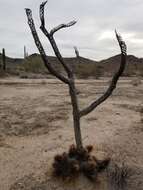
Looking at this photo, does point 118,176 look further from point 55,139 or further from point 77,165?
point 55,139

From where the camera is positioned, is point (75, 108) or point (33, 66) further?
point (33, 66)

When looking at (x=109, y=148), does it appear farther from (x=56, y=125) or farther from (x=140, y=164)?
(x=56, y=125)

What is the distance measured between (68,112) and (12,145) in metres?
4.56

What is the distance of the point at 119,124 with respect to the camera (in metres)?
11.9

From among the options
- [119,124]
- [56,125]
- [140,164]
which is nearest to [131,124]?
[119,124]

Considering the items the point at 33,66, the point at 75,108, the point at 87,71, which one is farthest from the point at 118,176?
the point at 33,66

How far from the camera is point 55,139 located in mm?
10008

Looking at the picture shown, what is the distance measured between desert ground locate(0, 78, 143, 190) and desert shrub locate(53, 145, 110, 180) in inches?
4.6

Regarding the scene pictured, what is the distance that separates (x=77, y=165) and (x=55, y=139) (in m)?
2.86

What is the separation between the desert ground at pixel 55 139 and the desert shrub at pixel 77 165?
4.6 inches

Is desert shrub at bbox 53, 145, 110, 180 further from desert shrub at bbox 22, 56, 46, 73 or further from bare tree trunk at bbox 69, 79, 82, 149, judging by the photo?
desert shrub at bbox 22, 56, 46, 73

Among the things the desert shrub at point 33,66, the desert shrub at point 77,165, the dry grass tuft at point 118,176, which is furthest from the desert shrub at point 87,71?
the desert shrub at point 77,165

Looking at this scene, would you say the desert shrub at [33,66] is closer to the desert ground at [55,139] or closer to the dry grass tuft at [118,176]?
the desert ground at [55,139]

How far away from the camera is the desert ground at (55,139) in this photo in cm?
742
